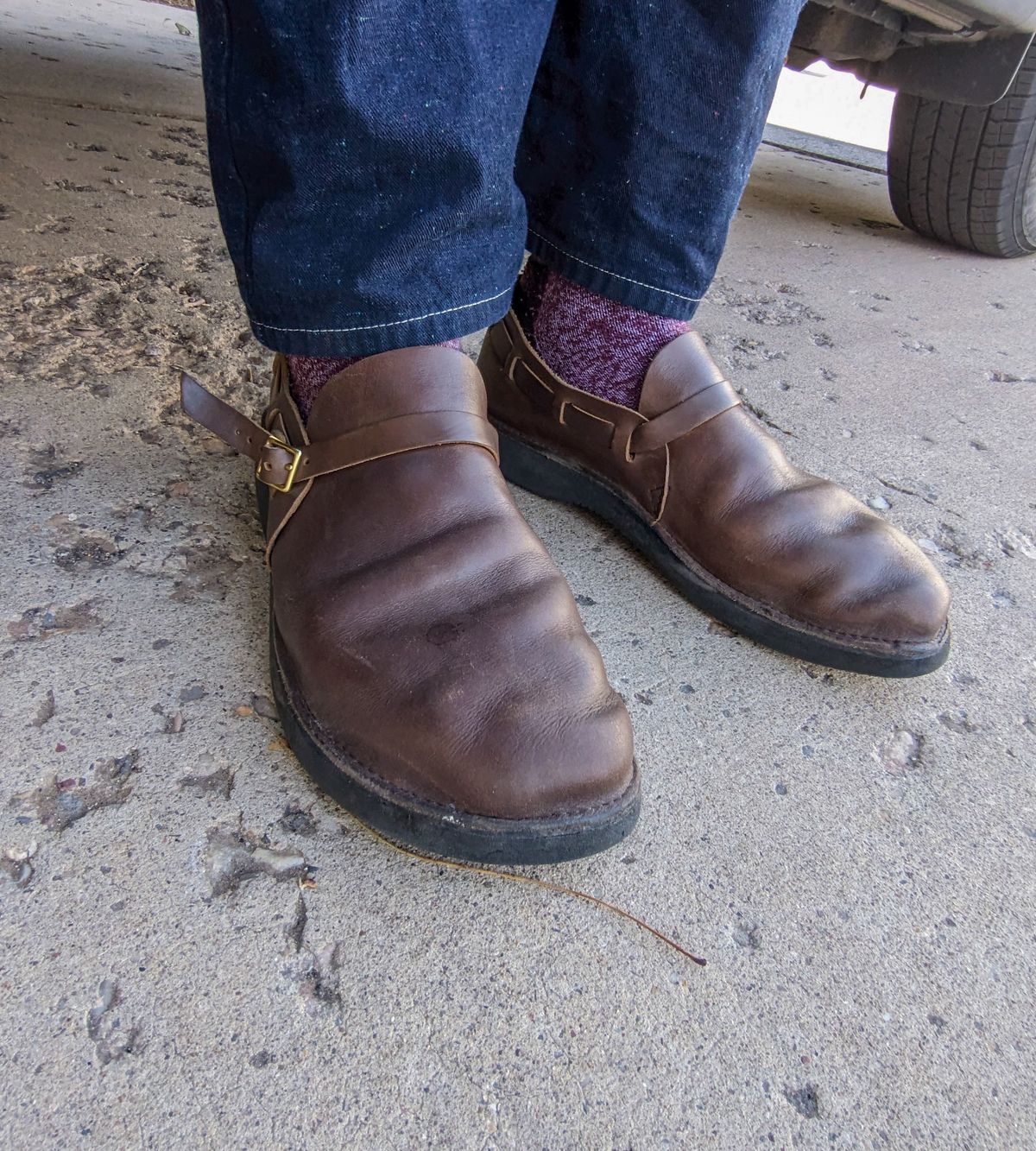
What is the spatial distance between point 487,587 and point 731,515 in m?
0.30

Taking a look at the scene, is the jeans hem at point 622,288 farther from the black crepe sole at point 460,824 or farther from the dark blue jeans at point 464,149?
the black crepe sole at point 460,824

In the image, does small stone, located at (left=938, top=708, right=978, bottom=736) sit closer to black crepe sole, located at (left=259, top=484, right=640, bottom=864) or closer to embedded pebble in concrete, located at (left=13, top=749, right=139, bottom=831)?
black crepe sole, located at (left=259, top=484, right=640, bottom=864)

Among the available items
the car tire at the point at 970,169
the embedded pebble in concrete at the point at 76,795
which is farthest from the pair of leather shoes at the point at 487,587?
the car tire at the point at 970,169

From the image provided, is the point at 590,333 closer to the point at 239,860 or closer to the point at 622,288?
the point at 622,288

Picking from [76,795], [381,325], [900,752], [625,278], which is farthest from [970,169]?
[76,795]

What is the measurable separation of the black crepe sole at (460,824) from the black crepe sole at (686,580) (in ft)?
0.87

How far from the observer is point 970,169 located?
1916 mm

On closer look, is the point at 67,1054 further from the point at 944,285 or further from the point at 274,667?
the point at 944,285

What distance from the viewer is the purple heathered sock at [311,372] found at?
0.62m

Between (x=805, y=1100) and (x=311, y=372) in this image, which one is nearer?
(x=805, y=1100)

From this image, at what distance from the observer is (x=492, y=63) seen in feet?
1.75

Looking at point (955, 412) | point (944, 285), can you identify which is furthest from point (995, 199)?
point (955, 412)

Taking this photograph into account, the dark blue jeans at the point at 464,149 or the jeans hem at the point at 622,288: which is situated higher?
the dark blue jeans at the point at 464,149

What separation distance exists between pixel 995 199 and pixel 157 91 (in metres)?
2.12
